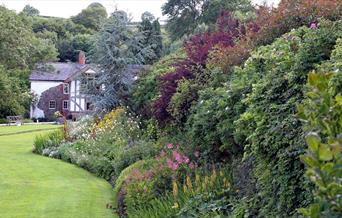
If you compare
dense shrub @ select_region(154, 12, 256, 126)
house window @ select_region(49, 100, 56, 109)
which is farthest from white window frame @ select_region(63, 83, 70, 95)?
dense shrub @ select_region(154, 12, 256, 126)

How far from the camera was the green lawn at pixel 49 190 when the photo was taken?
8.34 m

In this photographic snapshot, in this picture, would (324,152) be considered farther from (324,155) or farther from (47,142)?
(47,142)

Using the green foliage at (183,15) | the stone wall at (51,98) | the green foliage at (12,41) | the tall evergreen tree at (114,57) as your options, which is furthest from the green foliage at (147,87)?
the stone wall at (51,98)

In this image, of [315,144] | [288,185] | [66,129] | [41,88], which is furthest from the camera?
[41,88]

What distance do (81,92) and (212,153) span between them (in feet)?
39.3

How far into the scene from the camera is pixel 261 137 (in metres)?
4.84

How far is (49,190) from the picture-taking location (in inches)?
403

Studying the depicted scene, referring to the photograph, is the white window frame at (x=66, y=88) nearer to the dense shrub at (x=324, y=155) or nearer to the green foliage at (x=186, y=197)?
Answer: the green foliage at (x=186, y=197)

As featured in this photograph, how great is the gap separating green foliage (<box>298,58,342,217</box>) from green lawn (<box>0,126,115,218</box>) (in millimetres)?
6909

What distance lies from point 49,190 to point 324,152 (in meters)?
9.54

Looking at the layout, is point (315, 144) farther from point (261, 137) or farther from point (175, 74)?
point (175, 74)

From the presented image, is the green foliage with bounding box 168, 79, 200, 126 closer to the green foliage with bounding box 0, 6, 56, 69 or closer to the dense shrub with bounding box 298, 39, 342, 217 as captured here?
the dense shrub with bounding box 298, 39, 342, 217

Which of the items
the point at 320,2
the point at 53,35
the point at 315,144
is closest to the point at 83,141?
the point at 320,2

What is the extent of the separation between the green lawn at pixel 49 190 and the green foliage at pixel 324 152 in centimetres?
691
